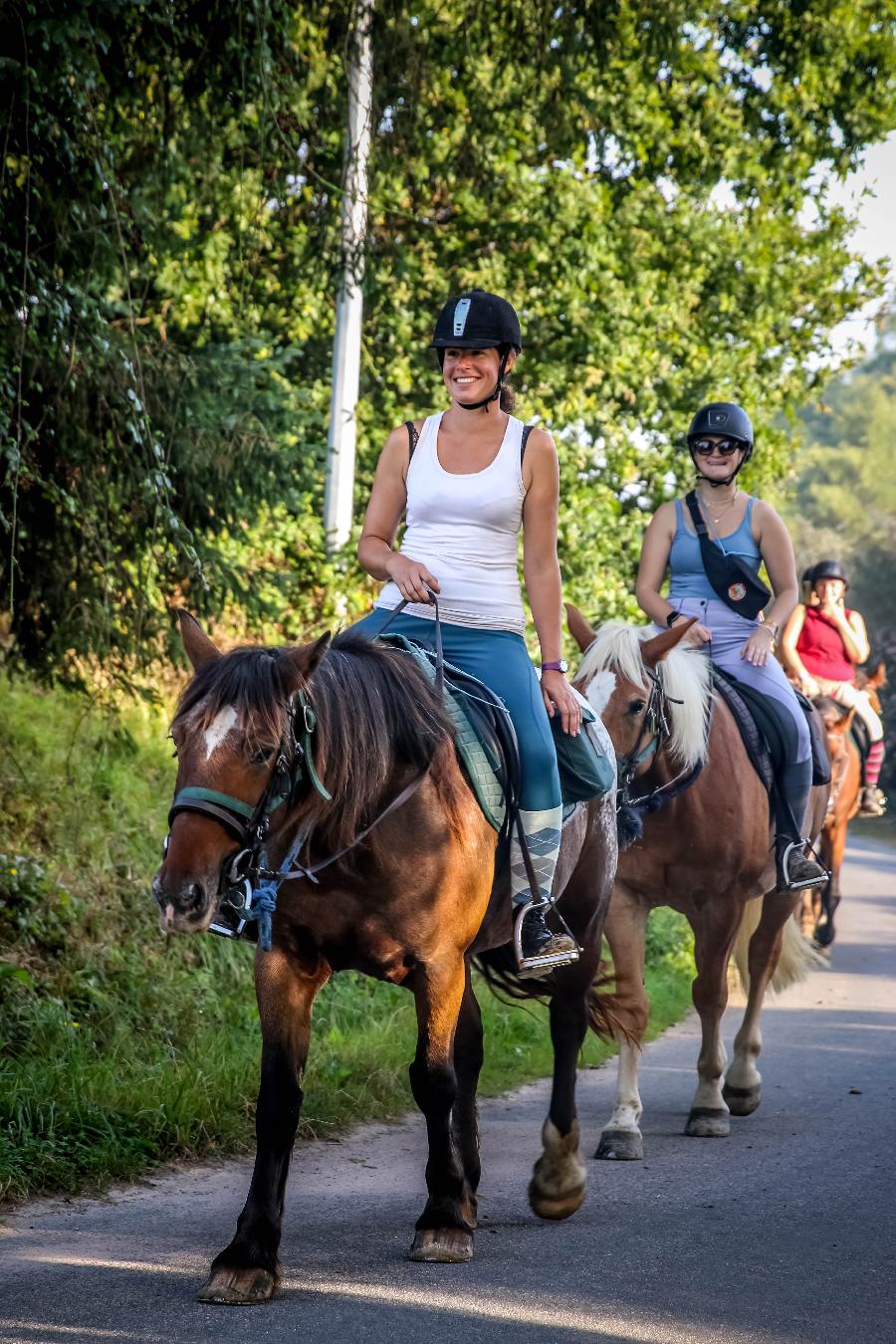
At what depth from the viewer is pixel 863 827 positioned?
36688 millimetres

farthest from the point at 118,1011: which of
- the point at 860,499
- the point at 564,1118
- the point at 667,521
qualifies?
the point at 860,499

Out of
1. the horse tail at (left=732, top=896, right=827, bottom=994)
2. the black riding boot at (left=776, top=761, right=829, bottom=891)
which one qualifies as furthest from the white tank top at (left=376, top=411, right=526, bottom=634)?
the horse tail at (left=732, top=896, right=827, bottom=994)

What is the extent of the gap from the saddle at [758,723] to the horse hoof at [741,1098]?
1.51 metres

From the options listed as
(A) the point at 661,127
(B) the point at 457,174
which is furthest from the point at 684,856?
(A) the point at 661,127

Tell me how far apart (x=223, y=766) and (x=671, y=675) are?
3732 mm

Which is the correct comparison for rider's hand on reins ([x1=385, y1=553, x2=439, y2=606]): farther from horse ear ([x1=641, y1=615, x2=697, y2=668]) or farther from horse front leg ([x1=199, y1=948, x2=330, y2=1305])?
horse ear ([x1=641, y1=615, x2=697, y2=668])

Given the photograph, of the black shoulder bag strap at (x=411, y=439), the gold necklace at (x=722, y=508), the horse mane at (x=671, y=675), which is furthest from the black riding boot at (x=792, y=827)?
the black shoulder bag strap at (x=411, y=439)

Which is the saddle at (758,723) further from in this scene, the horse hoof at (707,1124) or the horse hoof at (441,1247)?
the horse hoof at (441,1247)

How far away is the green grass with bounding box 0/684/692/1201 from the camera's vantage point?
604cm

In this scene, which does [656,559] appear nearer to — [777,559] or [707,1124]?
[777,559]

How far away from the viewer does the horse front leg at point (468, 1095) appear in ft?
18.2

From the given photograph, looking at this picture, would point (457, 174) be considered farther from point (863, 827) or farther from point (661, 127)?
point (863, 827)

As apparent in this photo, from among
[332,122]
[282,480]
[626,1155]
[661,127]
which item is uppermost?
[661,127]

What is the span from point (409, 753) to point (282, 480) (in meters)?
4.96
